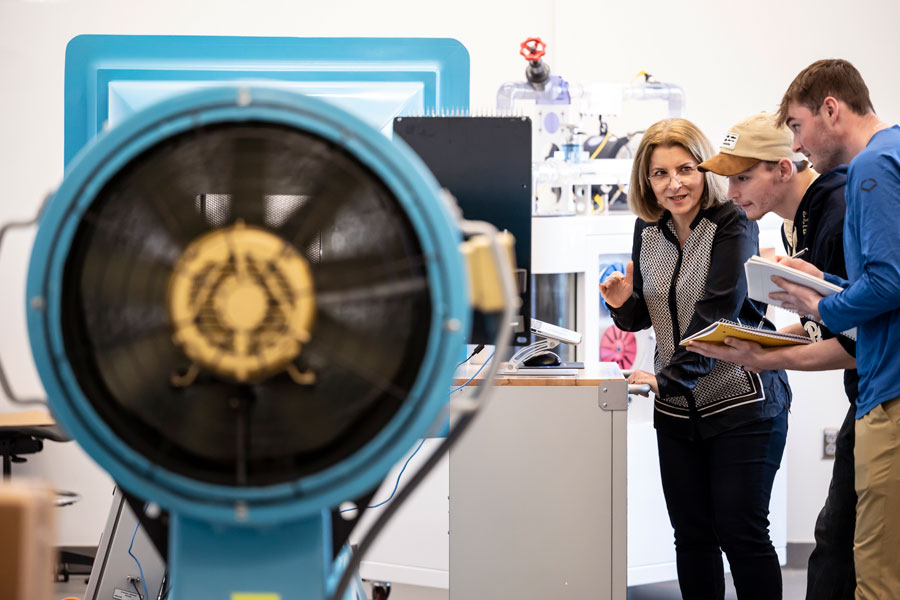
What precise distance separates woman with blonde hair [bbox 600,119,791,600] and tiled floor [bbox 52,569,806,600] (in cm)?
107

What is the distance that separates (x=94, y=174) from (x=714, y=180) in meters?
1.85

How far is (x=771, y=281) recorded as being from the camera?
6.06 ft

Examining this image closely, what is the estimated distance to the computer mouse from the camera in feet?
6.81

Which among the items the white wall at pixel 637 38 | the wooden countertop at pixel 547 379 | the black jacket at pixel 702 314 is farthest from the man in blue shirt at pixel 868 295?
the white wall at pixel 637 38

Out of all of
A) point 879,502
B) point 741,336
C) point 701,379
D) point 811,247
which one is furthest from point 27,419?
point 879,502

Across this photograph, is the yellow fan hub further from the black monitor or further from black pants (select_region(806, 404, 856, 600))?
black pants (select_region(806, 404, 856, 600))

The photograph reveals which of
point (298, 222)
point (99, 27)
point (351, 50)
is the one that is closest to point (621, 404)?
point (351, 50)

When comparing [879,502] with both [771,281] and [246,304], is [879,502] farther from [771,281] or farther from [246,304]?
[246,304]

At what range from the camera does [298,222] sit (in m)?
0.68

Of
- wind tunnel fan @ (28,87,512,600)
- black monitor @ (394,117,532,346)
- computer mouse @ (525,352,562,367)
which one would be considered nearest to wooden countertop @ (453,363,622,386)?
computer mouse @ (525,352,562,367)

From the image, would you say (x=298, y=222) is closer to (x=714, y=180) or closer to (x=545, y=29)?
(x=714, y=180)

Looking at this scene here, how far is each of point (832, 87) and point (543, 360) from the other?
34.4 inches

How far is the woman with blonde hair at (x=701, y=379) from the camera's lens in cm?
206

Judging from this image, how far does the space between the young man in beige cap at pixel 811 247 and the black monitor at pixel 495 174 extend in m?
0.60
